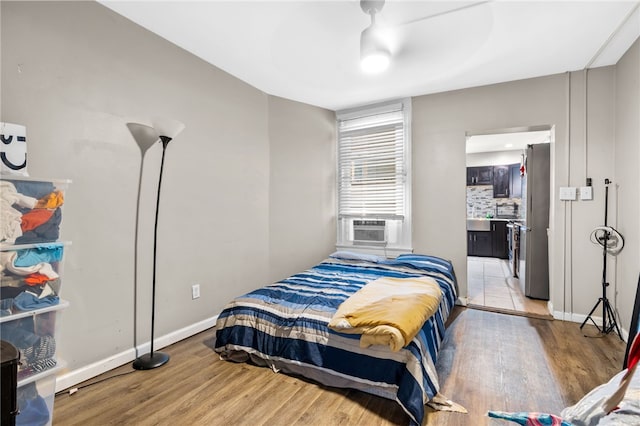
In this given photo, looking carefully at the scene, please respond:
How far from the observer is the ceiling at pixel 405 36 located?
2.08 metres

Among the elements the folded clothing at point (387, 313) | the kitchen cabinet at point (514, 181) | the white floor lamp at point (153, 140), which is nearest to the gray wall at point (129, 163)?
the white floor lamp at point (153, 140)

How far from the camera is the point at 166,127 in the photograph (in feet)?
7.18

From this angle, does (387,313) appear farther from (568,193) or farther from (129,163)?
(568,193)

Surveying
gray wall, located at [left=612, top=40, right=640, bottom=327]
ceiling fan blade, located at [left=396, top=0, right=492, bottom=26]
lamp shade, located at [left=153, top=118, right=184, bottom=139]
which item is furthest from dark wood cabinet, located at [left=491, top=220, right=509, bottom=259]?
lamp shade, located at [left=153, top=118, right=184, bottom=139]

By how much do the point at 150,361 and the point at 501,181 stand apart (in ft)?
24.3

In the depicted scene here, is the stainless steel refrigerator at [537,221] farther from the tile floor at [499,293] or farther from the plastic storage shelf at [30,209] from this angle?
the plastic storage shelf at [30,209]

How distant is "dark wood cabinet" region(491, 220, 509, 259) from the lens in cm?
657

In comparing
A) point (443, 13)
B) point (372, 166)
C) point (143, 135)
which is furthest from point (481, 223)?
point (143, 135)

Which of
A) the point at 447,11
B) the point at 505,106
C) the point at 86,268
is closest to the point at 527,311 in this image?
the point at 505,106

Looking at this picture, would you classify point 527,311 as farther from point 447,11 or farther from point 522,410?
point 447,11

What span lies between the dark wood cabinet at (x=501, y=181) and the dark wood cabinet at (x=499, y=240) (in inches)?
30.5

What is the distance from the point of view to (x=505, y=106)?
3320 millimetres

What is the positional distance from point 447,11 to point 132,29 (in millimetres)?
2281

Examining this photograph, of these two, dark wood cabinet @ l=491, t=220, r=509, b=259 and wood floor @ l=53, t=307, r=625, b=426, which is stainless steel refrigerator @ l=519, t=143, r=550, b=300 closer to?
wood floor @ l=53, t=307, r=625, b=426
